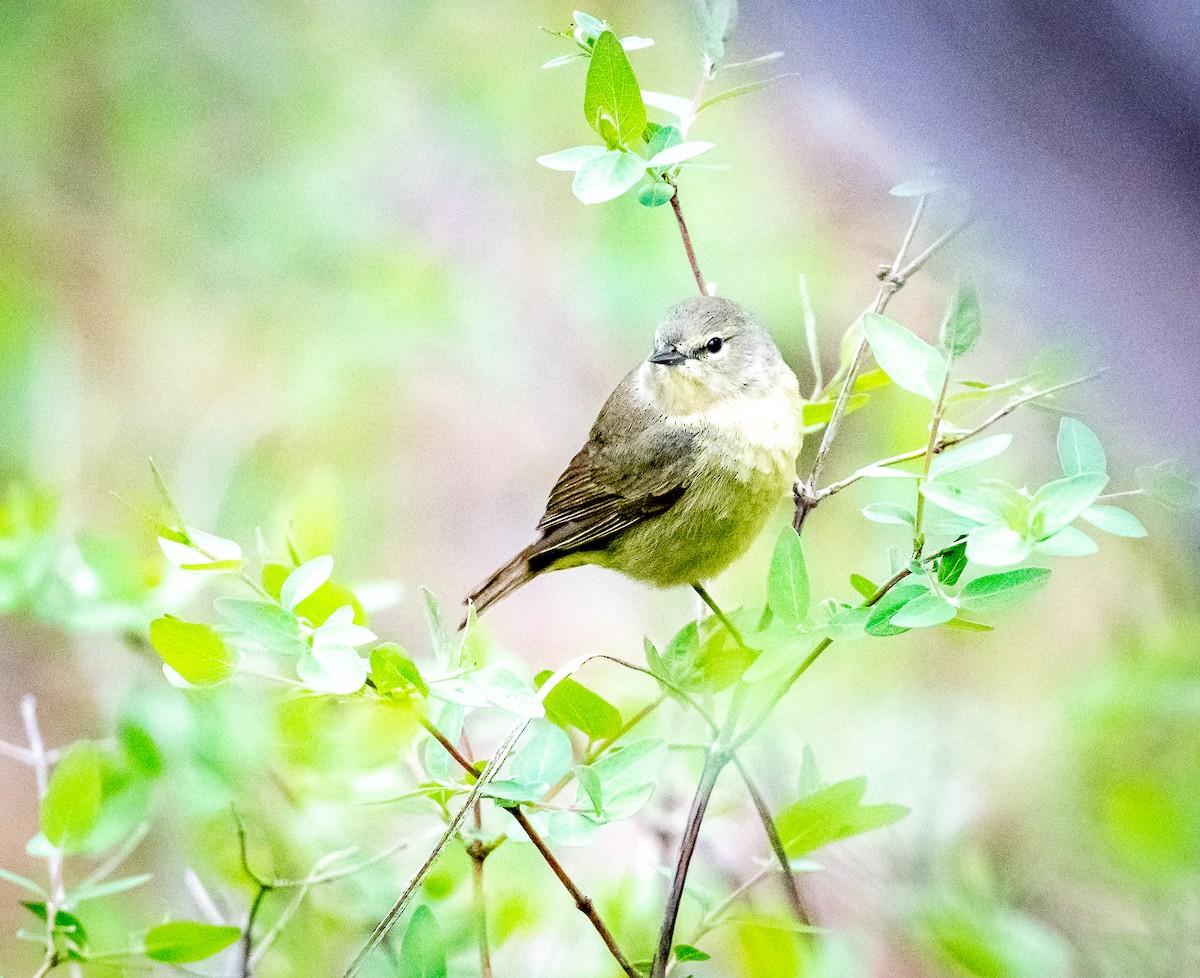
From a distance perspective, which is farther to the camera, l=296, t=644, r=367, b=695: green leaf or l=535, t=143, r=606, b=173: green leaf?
l=535, t=143, r=606, b=173: green leaf

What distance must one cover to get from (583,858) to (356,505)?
160 centimetres

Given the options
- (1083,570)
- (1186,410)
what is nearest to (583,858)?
(1083,570)

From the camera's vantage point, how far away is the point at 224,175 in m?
5.49

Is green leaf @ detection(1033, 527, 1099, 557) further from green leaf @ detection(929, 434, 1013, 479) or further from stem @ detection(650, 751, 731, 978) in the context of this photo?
stem @ detection(650, 751, 731, 978)

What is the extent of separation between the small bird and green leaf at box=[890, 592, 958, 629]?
1.23m

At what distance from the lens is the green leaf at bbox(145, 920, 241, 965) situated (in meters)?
1.50

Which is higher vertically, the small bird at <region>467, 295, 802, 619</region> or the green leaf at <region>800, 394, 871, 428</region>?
the green leaf at <region>800, 394, 871, 428</region>

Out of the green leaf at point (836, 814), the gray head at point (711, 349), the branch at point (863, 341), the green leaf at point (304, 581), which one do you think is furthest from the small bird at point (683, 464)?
the green leaf at point (304, 581)

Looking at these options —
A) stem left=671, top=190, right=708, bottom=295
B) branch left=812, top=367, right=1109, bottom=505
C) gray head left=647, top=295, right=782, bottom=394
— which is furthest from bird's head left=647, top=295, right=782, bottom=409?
branch left=812, top=367, right=1109, bottom=505

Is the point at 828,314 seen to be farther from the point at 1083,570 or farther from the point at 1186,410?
the point at 1186,410

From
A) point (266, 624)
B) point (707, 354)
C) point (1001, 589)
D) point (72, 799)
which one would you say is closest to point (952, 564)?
point (1001, 589)

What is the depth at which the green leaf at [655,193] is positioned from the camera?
1491 mm

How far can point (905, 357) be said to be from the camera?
132 cm

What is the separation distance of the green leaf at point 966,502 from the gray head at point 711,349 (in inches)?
59.4
